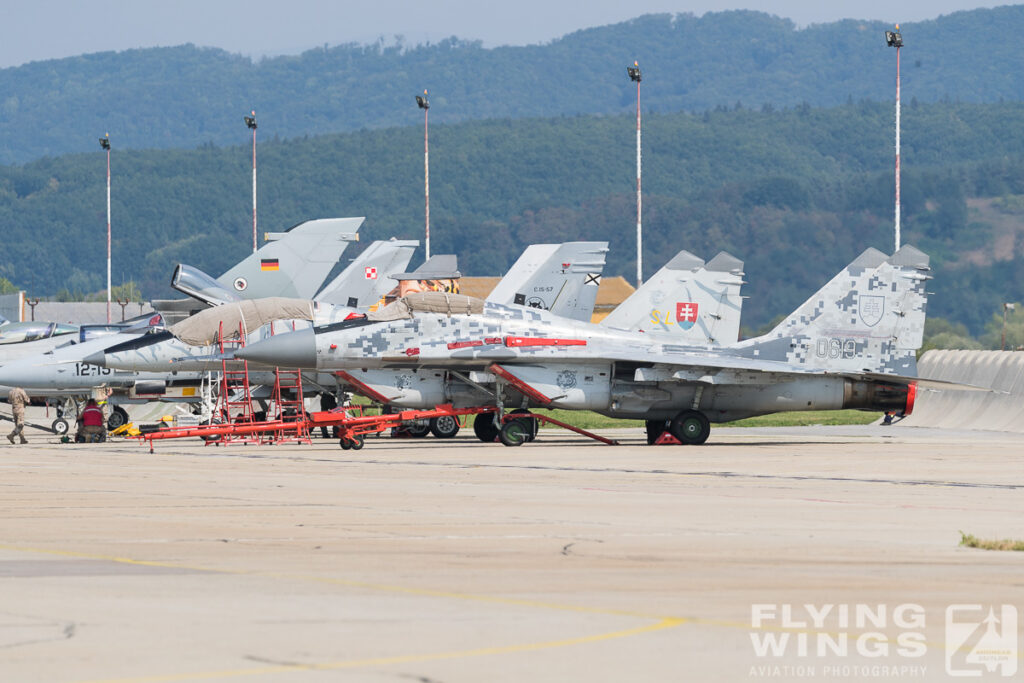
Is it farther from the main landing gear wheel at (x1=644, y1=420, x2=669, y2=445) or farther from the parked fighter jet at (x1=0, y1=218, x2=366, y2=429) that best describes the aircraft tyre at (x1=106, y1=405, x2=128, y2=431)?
the main landing gear wheel at (x1=644, y1=420, x2=669, y2=445)

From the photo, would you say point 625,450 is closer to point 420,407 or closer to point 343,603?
point 420,407

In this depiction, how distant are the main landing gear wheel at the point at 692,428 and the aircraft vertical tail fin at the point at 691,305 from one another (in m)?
2.45

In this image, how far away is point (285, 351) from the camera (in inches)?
1108

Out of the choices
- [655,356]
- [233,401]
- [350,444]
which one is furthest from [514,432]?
[233,401]

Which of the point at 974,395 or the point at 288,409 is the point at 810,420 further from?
the point at 288,409

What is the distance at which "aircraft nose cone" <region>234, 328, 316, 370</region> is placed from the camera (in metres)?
28.0

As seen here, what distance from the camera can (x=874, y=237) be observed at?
294 feet

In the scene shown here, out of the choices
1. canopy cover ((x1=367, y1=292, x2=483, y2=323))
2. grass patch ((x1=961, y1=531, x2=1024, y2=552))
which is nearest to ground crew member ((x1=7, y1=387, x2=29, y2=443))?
canopy cover ((x1=367, y1=292, x2=483, y2=323))

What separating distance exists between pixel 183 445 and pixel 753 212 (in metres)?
97.4

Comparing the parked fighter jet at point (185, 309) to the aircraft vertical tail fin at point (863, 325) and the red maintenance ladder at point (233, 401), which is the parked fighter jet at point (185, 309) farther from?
the aircraft vertical tail fin at point (863, 325)

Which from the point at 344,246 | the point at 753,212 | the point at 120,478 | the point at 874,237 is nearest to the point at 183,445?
the point at 344,246

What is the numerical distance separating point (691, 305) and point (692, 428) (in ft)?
10.5

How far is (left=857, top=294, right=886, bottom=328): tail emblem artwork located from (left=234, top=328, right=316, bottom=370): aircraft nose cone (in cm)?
1044

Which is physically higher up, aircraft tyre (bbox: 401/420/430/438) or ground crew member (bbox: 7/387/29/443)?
ground crew member (bbox: 7/387/29/443)
